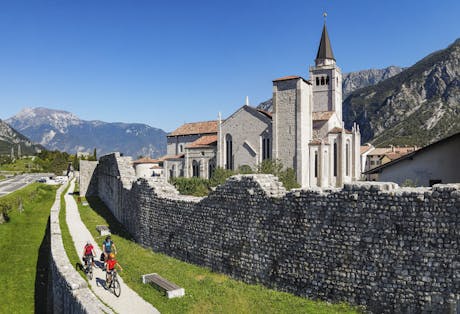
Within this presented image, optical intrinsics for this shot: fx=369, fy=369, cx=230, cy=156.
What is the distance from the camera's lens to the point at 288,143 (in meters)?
43.4

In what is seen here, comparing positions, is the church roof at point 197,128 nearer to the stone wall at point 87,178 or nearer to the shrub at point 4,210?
the stone wall at point 87,178

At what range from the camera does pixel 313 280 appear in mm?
9820

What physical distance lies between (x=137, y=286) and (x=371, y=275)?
6776mm

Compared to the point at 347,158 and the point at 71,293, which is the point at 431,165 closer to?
the point at 71,293

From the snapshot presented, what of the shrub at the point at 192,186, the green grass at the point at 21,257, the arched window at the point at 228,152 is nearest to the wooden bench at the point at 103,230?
the green grass at the point at 21,257

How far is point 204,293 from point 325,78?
5423cm

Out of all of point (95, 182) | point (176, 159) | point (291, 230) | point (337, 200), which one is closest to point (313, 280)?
point (291, 230)

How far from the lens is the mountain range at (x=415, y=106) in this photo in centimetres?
11362

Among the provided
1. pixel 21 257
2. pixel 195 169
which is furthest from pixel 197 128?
pixel 21 257

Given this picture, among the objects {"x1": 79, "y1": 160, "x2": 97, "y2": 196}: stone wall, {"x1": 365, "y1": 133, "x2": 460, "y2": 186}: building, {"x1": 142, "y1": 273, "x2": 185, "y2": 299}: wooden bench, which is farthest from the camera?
{"x1": 79, "y1": 160, "x2": 97, "y2": 196}: stone wall

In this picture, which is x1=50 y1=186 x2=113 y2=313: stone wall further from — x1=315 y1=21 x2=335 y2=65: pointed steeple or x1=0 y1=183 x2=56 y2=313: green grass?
x1=315 y1=21 x2=335 y2=65: pointed steeple

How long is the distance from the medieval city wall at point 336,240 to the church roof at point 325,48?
5173cm

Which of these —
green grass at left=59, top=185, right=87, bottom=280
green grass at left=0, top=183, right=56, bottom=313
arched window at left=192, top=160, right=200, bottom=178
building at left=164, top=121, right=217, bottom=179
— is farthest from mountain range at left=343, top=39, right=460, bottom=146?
green grass at left=59, top=185, right=87, bottom=280

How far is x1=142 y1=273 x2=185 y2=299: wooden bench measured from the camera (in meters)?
10.2
